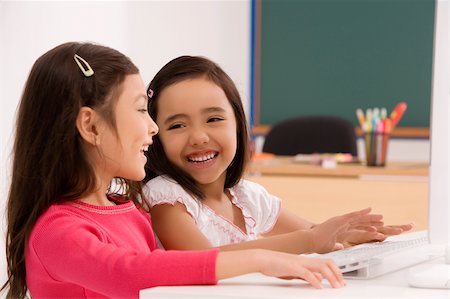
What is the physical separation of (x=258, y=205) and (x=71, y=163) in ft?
1.66

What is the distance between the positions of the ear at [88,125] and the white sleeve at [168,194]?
0.25m

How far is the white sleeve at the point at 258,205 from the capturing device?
1638 millimetres

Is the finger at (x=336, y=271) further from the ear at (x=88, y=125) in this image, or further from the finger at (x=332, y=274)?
the ear at (x=88, y=125)

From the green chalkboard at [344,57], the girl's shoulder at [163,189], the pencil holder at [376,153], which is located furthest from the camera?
the green chalkboard at [344,57]

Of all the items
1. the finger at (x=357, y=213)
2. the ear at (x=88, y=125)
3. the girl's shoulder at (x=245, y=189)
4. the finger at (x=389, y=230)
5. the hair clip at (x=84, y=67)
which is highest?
the hair clip at (x=84, y=67)

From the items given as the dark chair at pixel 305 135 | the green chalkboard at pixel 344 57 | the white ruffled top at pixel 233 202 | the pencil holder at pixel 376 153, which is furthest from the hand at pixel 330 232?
the green chalkboard at pixel 344 57

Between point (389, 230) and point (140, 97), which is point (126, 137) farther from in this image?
point (389, 230)

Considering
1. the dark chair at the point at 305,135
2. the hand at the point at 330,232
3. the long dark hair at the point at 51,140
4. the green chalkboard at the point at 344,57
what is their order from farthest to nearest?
1. the green chalkboard at the point at 344,57
2. the dark chair at the point at 305,135
3. the hand at the point at 330,232
4. the long dark hair at the point at 51,140

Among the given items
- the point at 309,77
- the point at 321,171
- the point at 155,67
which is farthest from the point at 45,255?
the point at 309,77

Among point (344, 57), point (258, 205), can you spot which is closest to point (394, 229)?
point (258, 205)

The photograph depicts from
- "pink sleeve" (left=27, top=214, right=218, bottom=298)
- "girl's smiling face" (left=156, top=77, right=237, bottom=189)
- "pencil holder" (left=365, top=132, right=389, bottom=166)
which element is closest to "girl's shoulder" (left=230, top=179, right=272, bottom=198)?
"girl's smiling face" (left=156, top=77, right=237, bottom=189)

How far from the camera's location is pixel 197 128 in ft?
4.96

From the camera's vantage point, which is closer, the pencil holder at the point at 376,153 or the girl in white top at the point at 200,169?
the girl in white top at the point at 200,169

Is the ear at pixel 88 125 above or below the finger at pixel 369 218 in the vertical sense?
above
